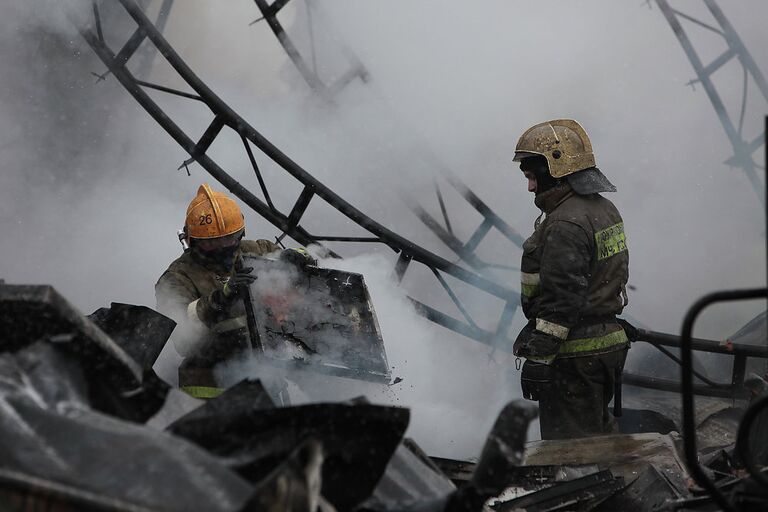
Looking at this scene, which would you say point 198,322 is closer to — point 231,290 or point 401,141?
point 231,290

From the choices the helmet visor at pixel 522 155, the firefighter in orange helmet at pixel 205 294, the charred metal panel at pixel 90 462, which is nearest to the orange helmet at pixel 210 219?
the firefighter in orange helmet at pixel 205 294

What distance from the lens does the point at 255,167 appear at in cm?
677

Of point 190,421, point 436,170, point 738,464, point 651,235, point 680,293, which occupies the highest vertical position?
point 436,170

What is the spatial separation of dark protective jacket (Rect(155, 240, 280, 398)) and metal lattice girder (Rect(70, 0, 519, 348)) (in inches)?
69.5

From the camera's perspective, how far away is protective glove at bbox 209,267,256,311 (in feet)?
14.6

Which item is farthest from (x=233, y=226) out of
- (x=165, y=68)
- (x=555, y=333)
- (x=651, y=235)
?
(x=651, y=235)

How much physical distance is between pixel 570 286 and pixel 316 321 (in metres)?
1.41

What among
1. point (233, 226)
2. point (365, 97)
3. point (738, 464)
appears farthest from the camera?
point (365, 97)

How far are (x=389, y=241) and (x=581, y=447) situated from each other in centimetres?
268

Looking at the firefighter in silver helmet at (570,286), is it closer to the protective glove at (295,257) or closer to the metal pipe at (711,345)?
the metal pipe at (711,345)

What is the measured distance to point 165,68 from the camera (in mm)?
8633

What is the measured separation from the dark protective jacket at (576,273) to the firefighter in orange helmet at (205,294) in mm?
1363

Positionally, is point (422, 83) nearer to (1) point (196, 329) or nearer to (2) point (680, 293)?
(2) point (680, 293)

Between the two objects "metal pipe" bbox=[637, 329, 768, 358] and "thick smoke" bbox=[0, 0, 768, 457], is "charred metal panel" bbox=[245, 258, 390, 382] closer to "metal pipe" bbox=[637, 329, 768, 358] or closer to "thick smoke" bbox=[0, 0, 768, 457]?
"metal pipe" bbox=[637, 329, 768, 358]
